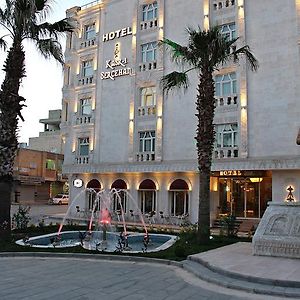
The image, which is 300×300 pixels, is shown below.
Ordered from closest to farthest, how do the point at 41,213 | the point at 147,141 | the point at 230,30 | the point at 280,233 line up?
the point at 280,233 → the point at 230,30 → the point at 147,141 → the point at 41,213

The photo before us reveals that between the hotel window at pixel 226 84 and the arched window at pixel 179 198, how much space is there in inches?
246

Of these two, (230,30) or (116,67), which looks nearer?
(230,30)

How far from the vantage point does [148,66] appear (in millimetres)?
27062

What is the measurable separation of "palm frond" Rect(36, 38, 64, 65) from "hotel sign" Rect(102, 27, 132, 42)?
45.5ft

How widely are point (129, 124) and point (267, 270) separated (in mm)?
19172

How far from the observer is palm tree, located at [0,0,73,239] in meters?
14.0

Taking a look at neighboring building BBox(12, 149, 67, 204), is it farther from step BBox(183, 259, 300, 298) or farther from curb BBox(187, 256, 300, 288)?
curb BBox(187, 256, 300, 288)

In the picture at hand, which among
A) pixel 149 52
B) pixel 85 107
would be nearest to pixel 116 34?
pixel 149 52

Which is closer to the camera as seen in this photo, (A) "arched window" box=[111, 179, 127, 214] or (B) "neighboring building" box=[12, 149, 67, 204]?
(A) "arched window" box=[111, 179, 127, 214]

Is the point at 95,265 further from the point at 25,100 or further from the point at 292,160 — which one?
the point at 292,160

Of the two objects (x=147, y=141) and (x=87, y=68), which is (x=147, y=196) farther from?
(x=87, y=68)

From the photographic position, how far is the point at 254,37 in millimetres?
22672

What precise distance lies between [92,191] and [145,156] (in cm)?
562

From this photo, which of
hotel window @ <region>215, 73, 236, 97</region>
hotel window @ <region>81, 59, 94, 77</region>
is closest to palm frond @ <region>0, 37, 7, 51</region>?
hotel window @ <region>215, 73, 236, 97</region>
